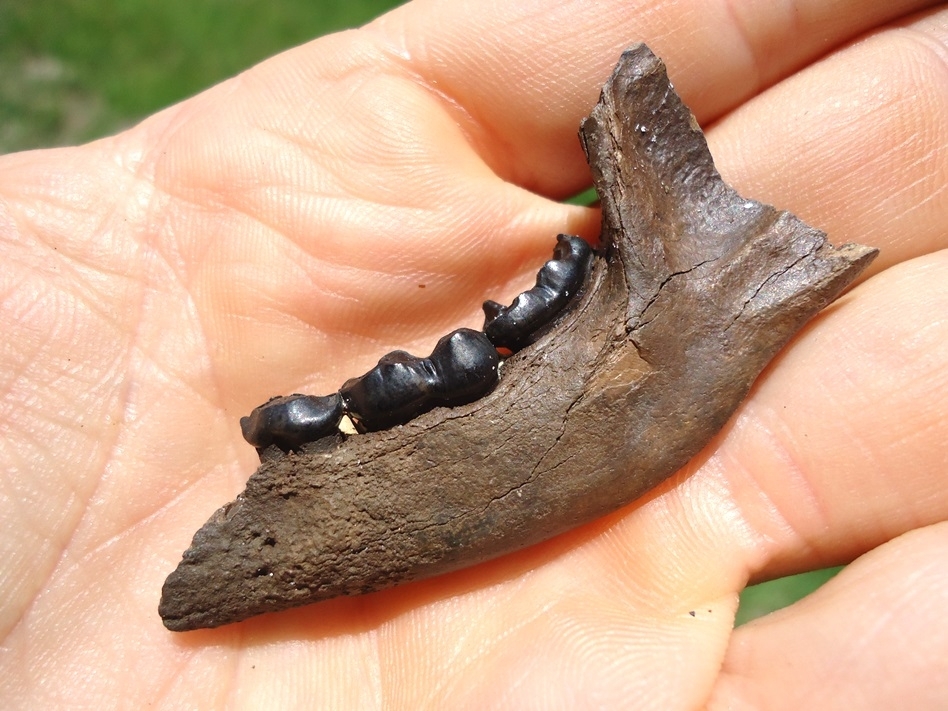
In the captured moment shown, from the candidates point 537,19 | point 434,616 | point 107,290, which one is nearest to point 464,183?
point 537,19

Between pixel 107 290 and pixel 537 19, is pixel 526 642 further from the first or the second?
pixel 537 19

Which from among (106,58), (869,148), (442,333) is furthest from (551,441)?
(106,58)

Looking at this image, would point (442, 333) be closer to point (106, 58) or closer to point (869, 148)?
point (869, 148)

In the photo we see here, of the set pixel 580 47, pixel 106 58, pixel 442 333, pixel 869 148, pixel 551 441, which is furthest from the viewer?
pixel 106 58

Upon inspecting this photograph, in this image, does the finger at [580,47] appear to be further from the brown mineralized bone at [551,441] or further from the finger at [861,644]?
the finger at [861,644]

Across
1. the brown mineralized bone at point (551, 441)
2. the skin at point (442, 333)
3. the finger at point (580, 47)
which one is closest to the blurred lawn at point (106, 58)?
the skin at point (442, 333)

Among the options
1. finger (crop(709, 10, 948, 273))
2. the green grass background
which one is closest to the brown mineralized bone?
finger (crop(709, 10, 948, 273))
